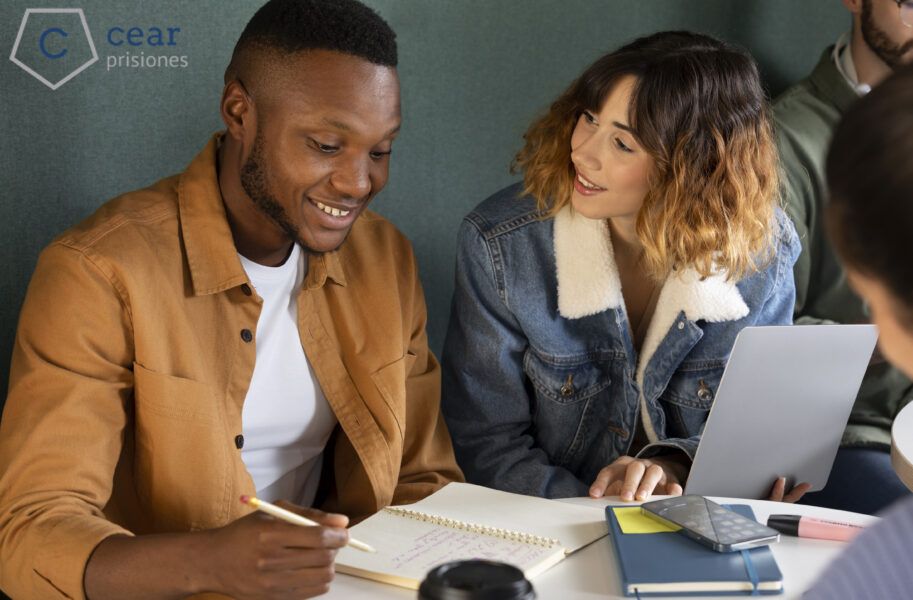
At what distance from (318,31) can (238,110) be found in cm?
16

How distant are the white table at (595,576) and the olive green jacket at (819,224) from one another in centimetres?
110

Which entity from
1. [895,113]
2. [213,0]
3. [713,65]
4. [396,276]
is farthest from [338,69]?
[895,113]

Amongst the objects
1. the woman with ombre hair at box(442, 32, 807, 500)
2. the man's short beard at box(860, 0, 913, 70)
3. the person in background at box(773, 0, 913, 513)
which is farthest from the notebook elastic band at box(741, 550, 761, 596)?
the man's short beard at box(860, 0, 913, 70)

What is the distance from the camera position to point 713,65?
1.89 m

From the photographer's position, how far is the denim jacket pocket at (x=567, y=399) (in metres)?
1.94

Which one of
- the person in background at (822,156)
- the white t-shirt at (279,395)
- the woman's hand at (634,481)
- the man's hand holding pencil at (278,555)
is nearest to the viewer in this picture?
the man's hand holding pencil at (278,555)

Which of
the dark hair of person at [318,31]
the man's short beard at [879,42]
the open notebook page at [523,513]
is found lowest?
the open notebook page at [523,513]

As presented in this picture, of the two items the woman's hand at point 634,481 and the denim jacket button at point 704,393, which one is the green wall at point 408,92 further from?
the woman's hand at point 634,481

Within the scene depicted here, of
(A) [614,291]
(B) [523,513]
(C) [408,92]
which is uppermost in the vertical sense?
(C) [408,92]

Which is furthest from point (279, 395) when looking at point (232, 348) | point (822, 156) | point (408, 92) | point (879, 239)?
point (822, 156)

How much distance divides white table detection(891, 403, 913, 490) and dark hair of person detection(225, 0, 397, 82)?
0.83 metres

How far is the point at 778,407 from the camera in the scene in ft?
5.22

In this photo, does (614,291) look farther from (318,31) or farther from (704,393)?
(318,31)

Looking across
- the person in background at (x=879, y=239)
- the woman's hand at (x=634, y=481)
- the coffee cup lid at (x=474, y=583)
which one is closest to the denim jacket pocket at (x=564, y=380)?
the woman's hand at (x=634, y=481)
